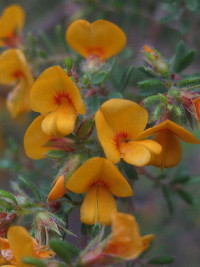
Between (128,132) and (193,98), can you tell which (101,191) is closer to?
(128,132)

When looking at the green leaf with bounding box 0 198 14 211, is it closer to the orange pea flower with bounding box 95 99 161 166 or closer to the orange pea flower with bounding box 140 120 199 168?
the orange pea flower with bounding box 95 99 161 166

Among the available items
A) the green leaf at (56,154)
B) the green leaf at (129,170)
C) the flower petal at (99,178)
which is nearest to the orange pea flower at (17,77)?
the green leaf at (56,154)

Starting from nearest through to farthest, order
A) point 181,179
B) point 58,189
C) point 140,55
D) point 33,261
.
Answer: point 33,261
point 58,189
point 181,179
point 140,55

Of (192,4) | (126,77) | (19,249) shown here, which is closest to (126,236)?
(19,249)

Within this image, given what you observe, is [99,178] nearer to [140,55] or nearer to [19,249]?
[19,249]

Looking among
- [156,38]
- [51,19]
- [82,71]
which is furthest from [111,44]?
[51,19]

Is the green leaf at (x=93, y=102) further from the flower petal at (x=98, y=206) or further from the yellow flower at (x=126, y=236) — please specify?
the yellow flower at (x=126, y=236)

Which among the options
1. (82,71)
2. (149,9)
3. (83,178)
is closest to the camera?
(83,178)
